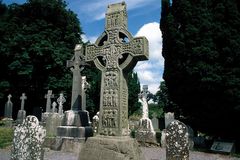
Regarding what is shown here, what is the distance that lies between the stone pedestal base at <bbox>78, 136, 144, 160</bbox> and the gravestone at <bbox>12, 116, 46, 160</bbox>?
110cm

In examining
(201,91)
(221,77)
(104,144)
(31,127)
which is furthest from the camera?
(201,91)

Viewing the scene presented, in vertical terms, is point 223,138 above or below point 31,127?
below

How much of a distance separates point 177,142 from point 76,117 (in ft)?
18.7

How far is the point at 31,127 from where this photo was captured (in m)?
5.30

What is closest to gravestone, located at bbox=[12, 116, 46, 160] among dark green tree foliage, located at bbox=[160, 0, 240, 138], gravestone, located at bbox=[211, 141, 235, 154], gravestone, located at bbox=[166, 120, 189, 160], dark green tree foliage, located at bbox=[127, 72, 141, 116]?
gravestone, located at bbox=[166, 120, 189, 160]

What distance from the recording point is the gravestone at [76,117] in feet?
32.9

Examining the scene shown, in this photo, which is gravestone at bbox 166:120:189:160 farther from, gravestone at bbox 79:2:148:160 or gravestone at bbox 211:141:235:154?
gravestone at bbox 211:141:235:154

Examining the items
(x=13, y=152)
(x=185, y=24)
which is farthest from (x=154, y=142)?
(x=13, y=152)

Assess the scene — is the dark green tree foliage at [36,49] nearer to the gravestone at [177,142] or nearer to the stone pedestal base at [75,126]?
the stone pedestal base at [75,126]

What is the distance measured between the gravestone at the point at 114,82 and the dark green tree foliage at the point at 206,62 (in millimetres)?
6655

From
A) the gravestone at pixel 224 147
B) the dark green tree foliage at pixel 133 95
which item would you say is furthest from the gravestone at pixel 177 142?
the dark green tree foliage at pixel 133 95

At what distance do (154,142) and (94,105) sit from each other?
756 inches

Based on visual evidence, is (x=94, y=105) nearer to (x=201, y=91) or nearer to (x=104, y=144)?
(x=201, y=91)

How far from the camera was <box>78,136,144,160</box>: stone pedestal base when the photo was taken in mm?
5516
